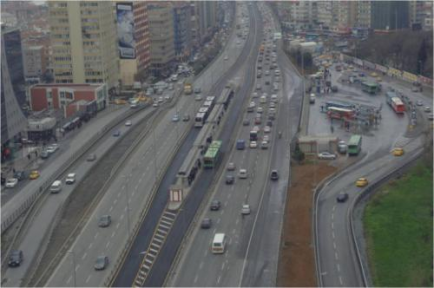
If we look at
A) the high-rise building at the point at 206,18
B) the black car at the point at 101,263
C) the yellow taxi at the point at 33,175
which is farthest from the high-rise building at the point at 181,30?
the black car at the point at 101,263

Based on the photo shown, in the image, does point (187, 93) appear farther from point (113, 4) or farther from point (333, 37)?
point (333, 37)

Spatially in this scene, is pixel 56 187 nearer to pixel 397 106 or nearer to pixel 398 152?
pixel 398 152

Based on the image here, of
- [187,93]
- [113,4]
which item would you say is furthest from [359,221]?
[113,4]

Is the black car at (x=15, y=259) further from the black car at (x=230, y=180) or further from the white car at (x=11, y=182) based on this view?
the black car at (x=230, y=180)

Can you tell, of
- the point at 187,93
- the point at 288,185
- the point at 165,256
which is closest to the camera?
the point at 165,256

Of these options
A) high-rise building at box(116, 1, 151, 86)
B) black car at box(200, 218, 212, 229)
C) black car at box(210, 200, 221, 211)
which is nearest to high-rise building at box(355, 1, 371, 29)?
high-rise building at box(116, 1, 151, 86)
